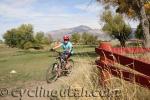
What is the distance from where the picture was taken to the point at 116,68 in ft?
25.7

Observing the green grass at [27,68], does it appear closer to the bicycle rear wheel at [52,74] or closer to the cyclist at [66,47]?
the cyclist at [66,47]

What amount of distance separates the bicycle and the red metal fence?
18.9 ft

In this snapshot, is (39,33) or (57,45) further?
(39,33)

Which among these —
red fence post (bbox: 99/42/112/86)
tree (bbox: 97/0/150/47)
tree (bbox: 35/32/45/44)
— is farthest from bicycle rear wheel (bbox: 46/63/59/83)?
tree (bbox: 35/32/45/44)

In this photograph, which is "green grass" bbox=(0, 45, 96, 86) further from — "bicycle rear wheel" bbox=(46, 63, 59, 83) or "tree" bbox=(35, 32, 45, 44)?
"tree" bbox=(35, 32, 45, 44)

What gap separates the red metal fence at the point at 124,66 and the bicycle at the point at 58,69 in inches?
227

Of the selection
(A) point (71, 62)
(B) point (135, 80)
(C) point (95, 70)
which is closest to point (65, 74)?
(A) point (71, 62)

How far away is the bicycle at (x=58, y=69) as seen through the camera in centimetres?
1585

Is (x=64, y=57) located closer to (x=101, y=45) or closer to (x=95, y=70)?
(x=95, y=70)

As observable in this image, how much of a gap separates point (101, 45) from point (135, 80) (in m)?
2.39

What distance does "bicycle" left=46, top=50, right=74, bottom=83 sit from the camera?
52.0 feet

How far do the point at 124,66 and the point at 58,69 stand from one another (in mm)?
8955

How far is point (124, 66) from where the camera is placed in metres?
7.43

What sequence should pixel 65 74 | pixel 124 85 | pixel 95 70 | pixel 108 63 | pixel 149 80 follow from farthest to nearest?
pixel 65 74, pixel 95 70, pixel 108 63, pixel 124 85, pixel 149 80
